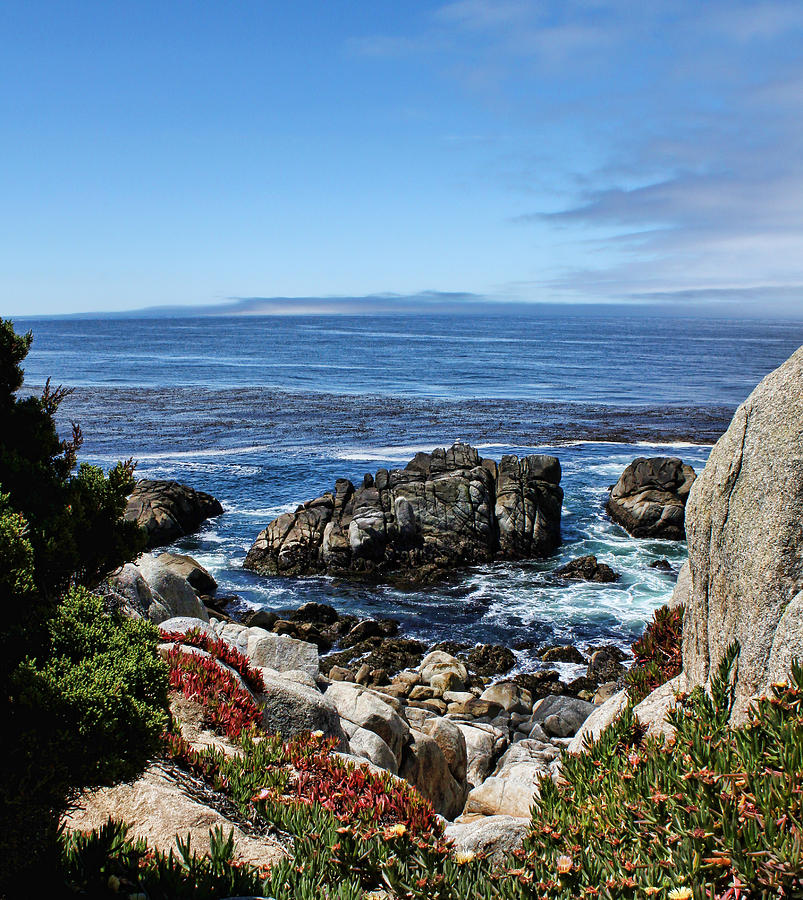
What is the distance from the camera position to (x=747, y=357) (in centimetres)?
13088

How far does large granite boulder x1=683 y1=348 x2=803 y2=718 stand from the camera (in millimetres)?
7859

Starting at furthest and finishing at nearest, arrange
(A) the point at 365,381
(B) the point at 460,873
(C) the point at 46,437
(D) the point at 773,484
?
(A) the point at 365,381 → (D) the point at 773,484 → (C) the point at 46,437 → (B) the point at 460,873

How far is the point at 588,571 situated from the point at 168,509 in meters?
20.8

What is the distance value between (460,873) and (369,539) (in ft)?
90.0

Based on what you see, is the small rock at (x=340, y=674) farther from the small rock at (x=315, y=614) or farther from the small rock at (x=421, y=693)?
the small rock at (x=315, y=614)

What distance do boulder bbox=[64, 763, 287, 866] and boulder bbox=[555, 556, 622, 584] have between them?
25459mm

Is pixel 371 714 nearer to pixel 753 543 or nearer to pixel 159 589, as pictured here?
pixel 159 589

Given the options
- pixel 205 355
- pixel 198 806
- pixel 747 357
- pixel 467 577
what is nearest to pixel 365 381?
pixel 205 355

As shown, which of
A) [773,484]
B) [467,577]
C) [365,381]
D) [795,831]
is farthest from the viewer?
[365,381]

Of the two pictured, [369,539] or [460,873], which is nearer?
[460,873]

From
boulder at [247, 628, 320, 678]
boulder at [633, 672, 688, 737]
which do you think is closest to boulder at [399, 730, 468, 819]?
boulder at [247, 628, 320, 678]

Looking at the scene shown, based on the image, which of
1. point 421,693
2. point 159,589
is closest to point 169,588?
point 159,589

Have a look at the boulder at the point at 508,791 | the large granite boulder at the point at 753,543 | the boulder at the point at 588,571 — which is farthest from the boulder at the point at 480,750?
the boulder at the point at 588,571

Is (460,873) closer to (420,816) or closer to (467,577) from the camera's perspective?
(420,816)
